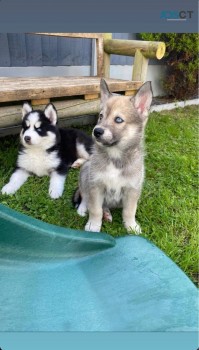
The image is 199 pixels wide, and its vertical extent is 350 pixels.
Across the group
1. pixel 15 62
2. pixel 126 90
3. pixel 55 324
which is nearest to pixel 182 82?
pixel 126 90

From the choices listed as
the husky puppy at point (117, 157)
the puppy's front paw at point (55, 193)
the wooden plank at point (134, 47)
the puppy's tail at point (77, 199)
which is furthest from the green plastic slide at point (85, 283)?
the wooden plank at point (134, 47)

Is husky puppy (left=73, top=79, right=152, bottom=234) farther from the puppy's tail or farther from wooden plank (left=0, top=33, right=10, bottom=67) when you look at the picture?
wooden plank (left=0, top=33, right=10, bottom=67)

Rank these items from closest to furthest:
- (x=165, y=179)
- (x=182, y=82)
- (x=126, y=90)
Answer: (x=165, y=179) < (x=126, y=90) < (x=182, y=82)

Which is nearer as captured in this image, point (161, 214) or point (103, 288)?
point (103, 288)

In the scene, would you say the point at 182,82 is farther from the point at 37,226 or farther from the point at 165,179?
the point at 37,226

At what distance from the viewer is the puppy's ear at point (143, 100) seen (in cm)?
189

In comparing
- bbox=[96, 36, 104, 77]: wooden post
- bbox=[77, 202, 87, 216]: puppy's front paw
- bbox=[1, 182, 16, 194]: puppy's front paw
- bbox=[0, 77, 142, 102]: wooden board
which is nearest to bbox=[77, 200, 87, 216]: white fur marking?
bbox=[77, 202, 87, 216]: puppy's front paw

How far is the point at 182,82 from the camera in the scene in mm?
6031

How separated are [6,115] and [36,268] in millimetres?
1586

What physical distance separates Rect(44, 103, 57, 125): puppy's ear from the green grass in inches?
23.0

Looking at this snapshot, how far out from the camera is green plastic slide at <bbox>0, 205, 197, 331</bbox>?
1.45 meters

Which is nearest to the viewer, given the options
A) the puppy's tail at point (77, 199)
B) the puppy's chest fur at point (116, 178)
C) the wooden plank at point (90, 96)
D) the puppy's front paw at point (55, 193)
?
the puppy's chest fur at point (116, 178)

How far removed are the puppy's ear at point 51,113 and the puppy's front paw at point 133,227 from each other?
1.29 m

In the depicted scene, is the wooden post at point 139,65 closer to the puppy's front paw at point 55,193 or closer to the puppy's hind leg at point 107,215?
the puppy's front paw at point 55,193
